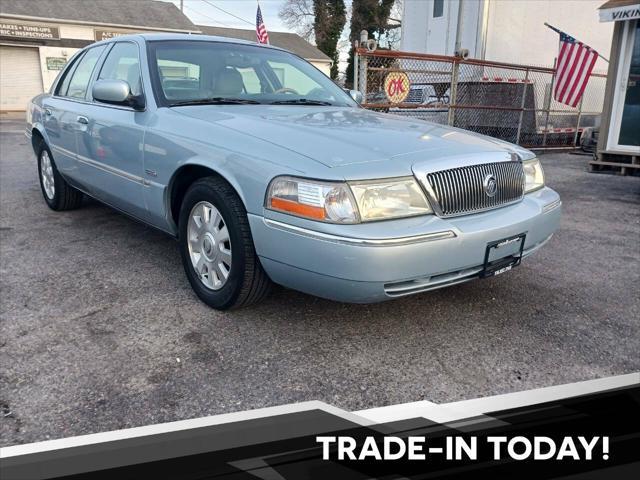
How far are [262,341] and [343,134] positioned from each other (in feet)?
3.84

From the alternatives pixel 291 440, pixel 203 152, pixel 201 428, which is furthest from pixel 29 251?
pixel 291 440

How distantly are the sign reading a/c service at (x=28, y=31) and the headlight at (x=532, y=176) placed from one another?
28.4 m

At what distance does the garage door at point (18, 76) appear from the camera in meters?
25.3

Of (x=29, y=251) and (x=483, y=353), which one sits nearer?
(x=483, y=353)

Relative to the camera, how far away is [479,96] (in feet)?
35.4

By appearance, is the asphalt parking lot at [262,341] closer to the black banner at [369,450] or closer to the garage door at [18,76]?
the black banner at [369,450]

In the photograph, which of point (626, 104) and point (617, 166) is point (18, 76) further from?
point (617, 166)

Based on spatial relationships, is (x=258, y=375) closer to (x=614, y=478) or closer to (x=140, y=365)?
(x=140, y=365)

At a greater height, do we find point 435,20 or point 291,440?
point 435,20

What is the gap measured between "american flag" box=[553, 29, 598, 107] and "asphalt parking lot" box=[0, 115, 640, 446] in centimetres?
734

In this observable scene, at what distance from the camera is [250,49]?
4.08 meters

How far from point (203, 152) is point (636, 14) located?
7506 mm

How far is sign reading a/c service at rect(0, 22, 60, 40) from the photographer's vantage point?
25.0 metres

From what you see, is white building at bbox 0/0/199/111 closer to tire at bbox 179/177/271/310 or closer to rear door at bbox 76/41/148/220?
rear door at bbox 76/41/148/220
